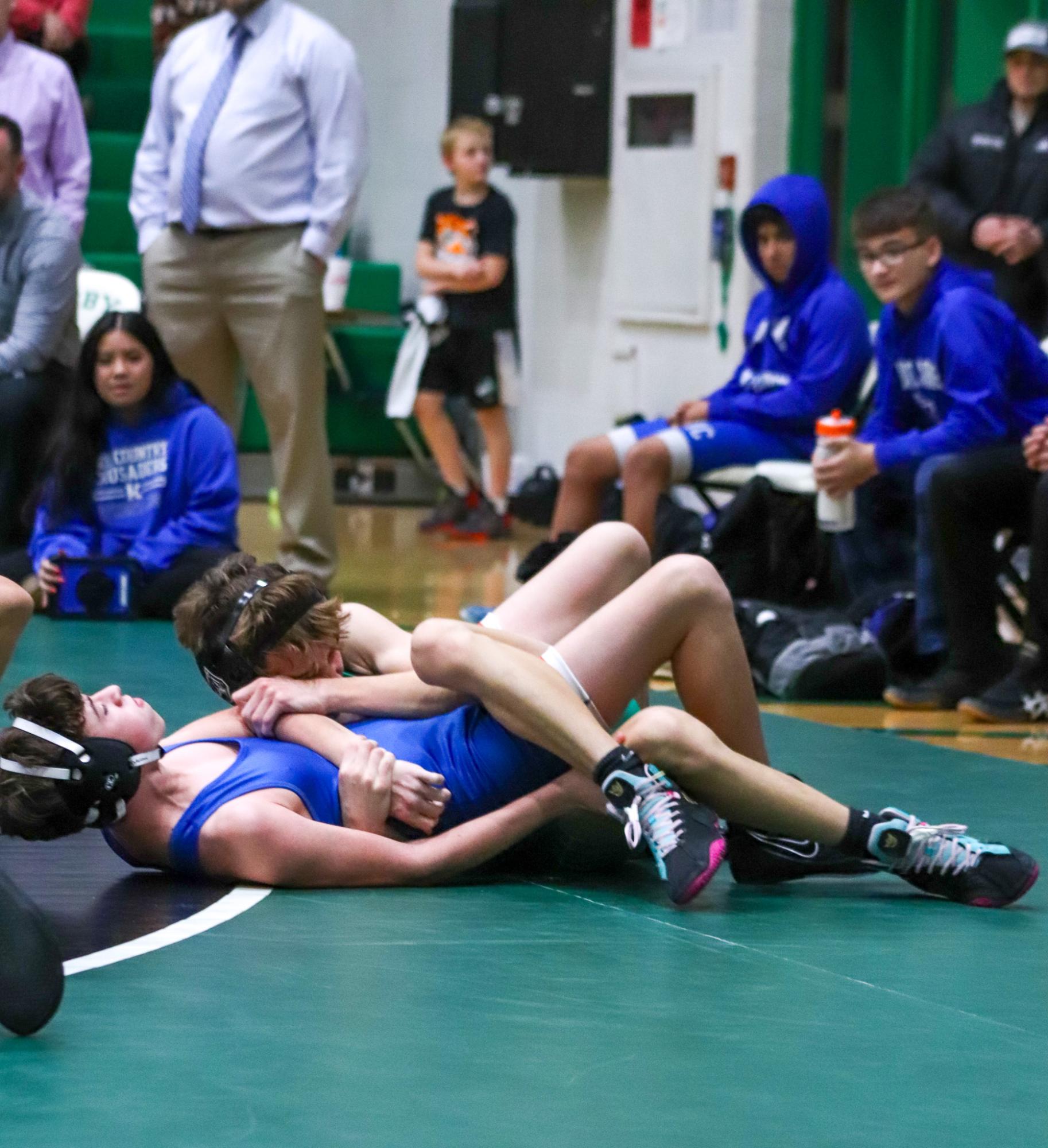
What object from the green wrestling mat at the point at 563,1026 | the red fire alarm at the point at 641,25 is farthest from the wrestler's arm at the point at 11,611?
the red fire alarm at the point at 641,25

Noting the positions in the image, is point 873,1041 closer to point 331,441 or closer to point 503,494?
point 503,494

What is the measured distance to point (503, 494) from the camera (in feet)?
36.0

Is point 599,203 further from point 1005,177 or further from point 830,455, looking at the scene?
point 830,455

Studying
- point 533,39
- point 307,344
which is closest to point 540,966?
point 307,344

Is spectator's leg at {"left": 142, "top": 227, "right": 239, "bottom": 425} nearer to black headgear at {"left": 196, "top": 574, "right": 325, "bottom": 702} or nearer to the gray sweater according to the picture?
the gray sweater

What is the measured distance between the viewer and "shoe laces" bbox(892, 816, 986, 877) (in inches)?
144

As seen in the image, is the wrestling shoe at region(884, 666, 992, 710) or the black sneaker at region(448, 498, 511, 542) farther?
the black sneaker at region(448, 498, 511, 542)

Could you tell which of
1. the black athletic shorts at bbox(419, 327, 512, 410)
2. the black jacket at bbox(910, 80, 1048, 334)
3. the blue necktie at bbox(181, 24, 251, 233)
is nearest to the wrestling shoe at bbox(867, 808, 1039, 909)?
the black jacket at bbox(910, 80, 1048, 334)

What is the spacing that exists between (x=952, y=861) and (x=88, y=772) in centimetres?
143

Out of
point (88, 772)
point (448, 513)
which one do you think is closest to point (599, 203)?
point (448, 513)

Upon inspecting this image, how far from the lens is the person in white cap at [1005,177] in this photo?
689 cm

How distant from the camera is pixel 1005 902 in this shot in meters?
3.69

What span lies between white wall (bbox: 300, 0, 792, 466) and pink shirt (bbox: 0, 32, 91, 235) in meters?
3.10

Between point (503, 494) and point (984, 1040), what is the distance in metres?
8.12
